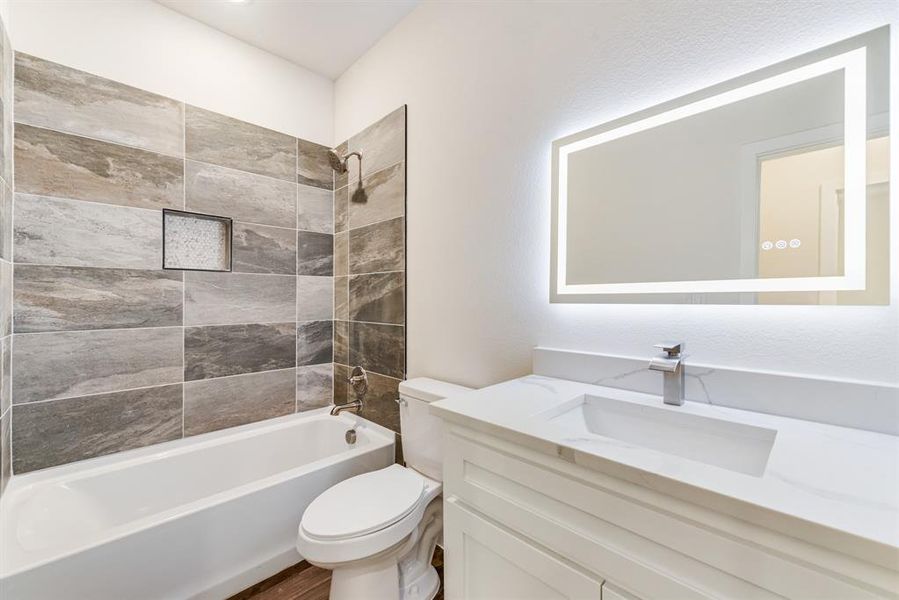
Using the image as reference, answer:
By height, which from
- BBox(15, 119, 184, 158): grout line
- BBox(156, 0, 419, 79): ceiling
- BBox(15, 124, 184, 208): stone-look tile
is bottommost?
BBox(15, 124, 184, 208): stone-look tile

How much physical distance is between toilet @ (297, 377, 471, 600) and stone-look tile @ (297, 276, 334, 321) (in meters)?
1.06

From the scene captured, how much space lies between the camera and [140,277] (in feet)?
6.03

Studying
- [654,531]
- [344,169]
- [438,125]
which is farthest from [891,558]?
[344,169]

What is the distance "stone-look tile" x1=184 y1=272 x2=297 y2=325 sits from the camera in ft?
6.56

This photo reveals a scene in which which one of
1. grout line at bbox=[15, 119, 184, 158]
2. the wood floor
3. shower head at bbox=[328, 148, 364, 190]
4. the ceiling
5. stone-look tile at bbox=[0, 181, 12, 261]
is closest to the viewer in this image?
stone-look tile at bbox=[0, 181, 12, 261]

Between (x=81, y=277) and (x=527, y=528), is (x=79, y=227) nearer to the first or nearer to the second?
(x=81, y=277)

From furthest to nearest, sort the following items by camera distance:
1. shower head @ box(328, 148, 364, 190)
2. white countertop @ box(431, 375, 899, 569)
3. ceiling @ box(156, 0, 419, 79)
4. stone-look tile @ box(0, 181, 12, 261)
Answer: shower head @ box(328, 148, 364, 190)
ceiling @ box(156, 0, 419, 79)
stone-look tile @ box(0, 181, 12, 261)
white countertop @ box(431, 375, 899, 569)

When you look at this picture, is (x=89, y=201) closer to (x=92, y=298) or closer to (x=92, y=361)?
(x=92, y=298)

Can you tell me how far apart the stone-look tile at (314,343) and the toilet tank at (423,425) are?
995 mm

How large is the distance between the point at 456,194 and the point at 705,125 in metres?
0.97

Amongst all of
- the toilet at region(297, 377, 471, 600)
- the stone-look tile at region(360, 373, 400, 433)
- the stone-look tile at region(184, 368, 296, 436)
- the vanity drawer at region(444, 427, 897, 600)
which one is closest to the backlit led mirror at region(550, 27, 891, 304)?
the vanity drawer at region(444, 427, 897, 600)

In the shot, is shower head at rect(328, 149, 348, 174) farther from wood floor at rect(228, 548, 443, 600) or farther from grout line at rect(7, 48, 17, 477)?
wood floor at rect(228, 548, 443, 600)

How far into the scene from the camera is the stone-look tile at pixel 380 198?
6.59 ft

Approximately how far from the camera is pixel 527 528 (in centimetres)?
81
